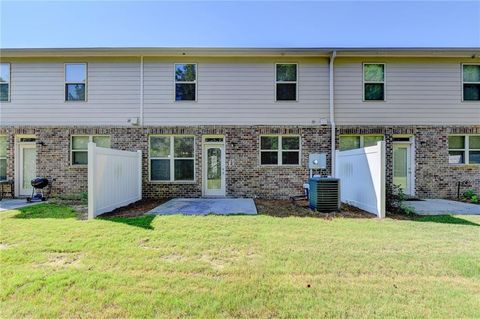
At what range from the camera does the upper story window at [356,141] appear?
1009cm

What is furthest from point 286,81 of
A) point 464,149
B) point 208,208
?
point 464,149

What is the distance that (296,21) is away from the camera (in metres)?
10.9

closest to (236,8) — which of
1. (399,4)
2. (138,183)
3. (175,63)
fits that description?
(175,63)

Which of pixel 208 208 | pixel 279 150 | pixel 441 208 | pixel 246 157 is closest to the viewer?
pixel 208 208

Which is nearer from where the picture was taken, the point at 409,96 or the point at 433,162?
the point at 433,162

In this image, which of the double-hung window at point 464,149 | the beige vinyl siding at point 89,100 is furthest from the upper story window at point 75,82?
the double-hung window at point 464,149

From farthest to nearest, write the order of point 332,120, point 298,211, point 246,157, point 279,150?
point 279,150, point 246,157, point 332,120, point 298,211

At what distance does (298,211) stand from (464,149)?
7.32m

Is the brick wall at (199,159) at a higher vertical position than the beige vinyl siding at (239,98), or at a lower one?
lower

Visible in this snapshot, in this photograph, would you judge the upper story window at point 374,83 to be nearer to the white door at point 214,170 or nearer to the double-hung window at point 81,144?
the white door at point 214,170

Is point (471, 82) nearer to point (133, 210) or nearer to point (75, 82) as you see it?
point (133, 210)

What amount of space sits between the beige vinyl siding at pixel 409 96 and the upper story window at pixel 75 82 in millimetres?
9364

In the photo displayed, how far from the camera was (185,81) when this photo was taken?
10.0 meters

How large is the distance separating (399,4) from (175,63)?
27.4 feet
